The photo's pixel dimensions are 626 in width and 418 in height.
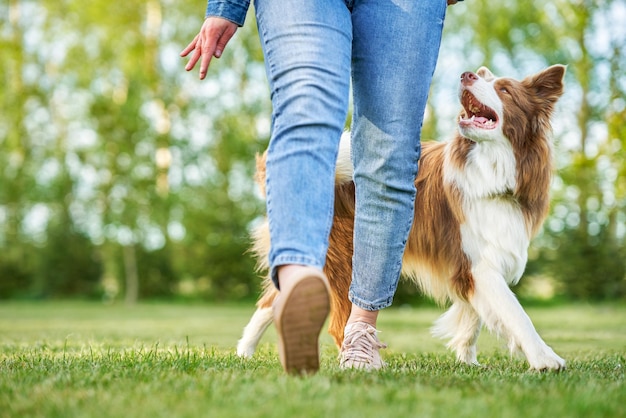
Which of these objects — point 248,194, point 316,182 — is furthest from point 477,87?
point 248,194

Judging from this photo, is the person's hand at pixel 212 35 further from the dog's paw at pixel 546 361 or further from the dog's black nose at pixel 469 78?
the dog's paw at pixel 546 361

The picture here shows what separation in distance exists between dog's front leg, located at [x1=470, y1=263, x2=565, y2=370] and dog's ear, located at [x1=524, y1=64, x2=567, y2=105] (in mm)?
1055

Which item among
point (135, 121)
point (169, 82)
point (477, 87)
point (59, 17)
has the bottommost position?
point (477, 87)

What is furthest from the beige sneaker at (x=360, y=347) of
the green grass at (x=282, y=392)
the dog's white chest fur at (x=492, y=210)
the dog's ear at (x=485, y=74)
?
the dog's ear at (x=485, y=74)

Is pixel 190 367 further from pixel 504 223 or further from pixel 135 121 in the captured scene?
pixel 135 121

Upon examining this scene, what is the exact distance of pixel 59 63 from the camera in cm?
2303

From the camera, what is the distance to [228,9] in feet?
8.50

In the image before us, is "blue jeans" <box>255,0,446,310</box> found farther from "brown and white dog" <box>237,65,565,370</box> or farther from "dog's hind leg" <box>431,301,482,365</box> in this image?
"dog's hind leg" <box>431,301,482,365</box>

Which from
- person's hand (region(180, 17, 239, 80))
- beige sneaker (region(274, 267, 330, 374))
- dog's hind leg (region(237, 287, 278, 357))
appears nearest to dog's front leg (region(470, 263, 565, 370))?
dog's hind leg (region(237, 287, 278, 357))

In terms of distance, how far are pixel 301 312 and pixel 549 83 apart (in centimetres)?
249

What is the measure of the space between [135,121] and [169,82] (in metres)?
3.34

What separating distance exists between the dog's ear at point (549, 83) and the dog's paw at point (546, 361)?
4.87 ft

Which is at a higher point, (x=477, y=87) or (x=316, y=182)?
(x=477, y=87)

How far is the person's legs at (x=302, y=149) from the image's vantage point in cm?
216
